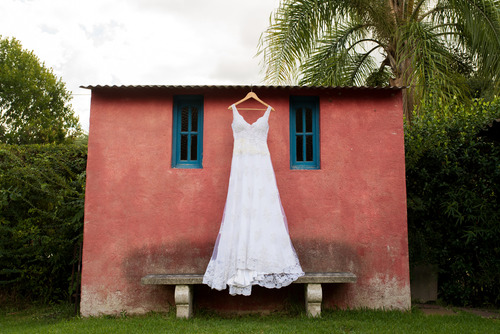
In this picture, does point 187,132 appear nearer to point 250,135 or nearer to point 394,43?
point 250,135

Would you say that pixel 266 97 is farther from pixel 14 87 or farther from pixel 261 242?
pixel 14 87

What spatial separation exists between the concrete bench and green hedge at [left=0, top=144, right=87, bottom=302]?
7.15ft

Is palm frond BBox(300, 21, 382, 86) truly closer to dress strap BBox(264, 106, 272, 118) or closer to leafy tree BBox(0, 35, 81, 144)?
dress strap BBox(264, 106, 272, 118)

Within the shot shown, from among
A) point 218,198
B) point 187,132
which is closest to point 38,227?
point 187,132

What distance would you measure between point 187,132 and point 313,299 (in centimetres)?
294

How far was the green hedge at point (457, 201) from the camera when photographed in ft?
19.1

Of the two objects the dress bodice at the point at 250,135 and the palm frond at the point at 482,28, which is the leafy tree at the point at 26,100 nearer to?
the dress bodice at the point at 250,135

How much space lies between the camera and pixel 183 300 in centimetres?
475

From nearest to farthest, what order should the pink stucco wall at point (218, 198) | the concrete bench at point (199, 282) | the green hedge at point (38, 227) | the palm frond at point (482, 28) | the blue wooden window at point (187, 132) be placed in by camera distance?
the concrete bench at point (199, 282), the pink stucco wall at point (218, 198), the blue wooden window at point (187, 132), the green hedge at point (38, 227), the palm frond at point (482, 28)

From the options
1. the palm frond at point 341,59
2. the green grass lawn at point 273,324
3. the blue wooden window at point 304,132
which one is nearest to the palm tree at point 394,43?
the palm frond at point 341,59

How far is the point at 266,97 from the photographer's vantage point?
17.9ft

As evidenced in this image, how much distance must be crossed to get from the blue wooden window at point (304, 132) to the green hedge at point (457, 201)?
199cm

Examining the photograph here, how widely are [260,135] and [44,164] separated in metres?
4.31

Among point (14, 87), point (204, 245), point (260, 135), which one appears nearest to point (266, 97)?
point (260, 135)
